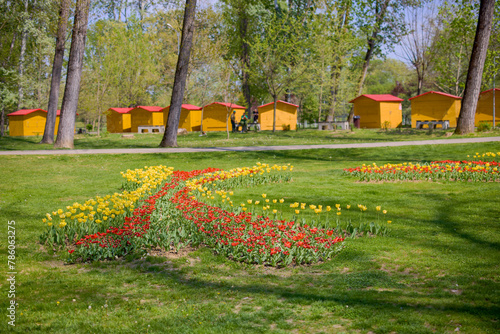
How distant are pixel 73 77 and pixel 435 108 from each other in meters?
29.1

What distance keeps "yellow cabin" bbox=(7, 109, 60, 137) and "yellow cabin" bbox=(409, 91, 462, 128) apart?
33.3 m

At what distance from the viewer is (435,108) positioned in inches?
1407

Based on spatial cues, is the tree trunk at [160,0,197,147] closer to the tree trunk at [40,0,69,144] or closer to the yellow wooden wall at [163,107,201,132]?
the tree trunk at [40,0,69,144]

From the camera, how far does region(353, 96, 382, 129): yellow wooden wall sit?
37.5m

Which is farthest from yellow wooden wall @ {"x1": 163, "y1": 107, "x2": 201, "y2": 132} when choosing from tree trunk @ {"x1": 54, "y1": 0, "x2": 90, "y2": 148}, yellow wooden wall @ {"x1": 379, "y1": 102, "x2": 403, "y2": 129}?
tree trunk @ {"x1": 54, "y1": 0, "x2": 90, "y2": 148}

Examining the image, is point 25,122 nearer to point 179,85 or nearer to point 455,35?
point 179,85

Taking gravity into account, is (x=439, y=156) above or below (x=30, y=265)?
above

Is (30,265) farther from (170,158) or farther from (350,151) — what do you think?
(350,151)

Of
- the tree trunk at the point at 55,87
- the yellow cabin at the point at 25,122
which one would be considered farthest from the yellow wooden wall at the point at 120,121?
the tree trunk at the point at 55,87

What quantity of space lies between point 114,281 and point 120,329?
3.81ft

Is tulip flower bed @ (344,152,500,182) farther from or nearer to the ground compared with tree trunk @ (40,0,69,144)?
nearer to the ground

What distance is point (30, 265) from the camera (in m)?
5.03

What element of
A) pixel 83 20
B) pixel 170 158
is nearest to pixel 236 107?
pixel 83 20

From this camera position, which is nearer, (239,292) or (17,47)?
(239,292)
